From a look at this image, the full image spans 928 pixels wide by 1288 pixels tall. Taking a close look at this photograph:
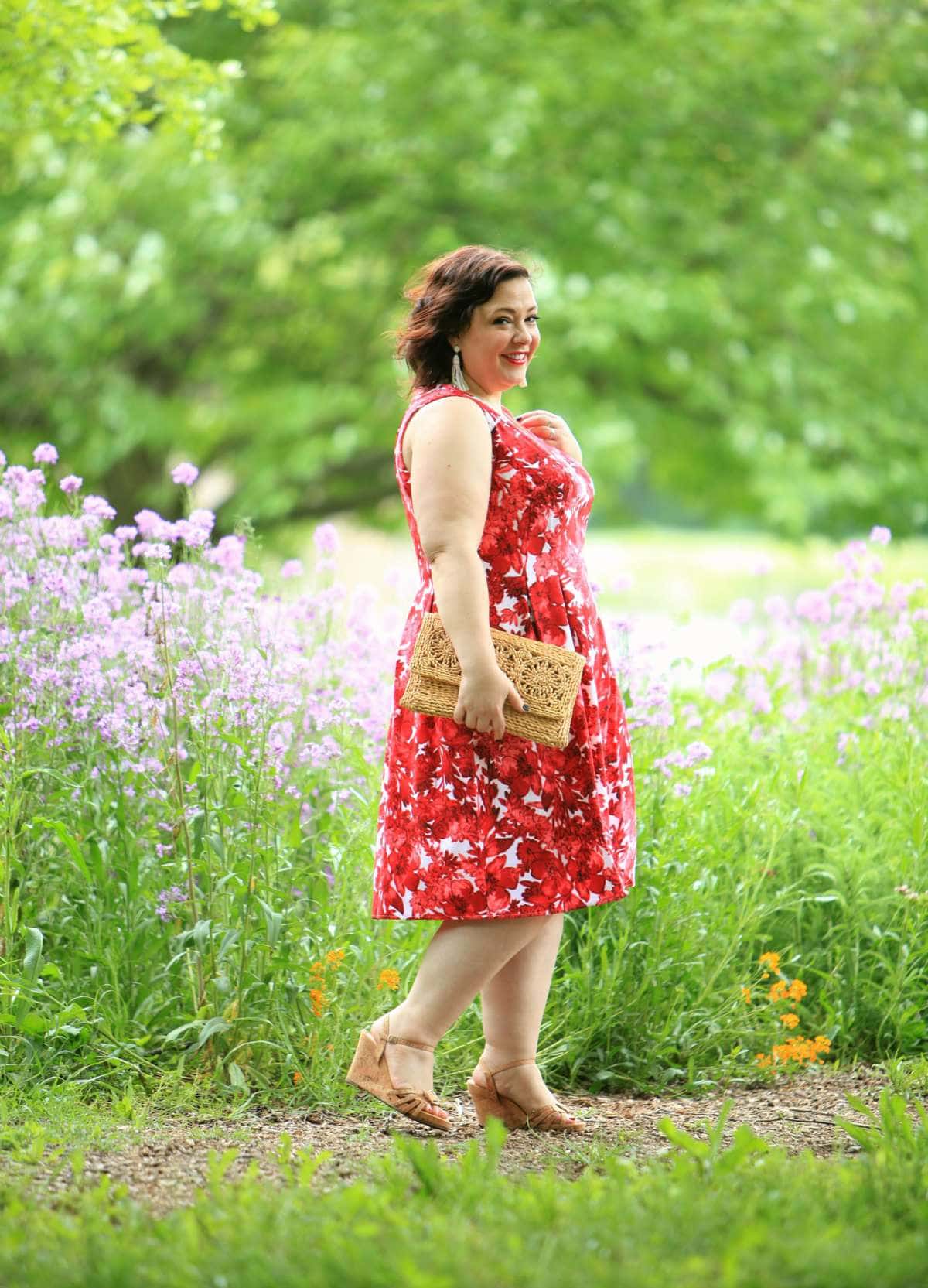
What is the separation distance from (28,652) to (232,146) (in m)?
7.99

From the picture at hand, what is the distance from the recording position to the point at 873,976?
13.6 ft

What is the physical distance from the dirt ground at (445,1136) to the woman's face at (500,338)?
1.64 metres

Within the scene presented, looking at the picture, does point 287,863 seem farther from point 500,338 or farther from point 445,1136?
point 500,338

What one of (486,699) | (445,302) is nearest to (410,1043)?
(486,699)

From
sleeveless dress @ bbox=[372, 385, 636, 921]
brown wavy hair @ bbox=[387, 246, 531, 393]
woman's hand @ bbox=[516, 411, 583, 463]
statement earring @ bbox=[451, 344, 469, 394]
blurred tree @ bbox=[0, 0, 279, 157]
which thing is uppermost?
blurred tree @ bbox=[0, 0, 279, 157]

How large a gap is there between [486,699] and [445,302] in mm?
908

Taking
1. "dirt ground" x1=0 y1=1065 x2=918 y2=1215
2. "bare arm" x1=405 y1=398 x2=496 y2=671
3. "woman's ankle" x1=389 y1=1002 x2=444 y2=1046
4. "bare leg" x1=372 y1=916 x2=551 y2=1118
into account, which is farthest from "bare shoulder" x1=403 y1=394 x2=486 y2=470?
"dirt ground" x1=0 y1=1065 x2=918 y2=1215

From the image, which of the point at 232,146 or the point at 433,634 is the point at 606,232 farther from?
the point at 433,634

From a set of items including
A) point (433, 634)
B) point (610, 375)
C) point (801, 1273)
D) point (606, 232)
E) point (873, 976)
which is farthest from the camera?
point (610, 375)

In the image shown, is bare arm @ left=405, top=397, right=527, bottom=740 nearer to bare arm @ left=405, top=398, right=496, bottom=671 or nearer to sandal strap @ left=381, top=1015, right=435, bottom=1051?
bare arm @ left=405, top=398, right=496, bottom=671

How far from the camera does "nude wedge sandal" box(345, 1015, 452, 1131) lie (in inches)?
125

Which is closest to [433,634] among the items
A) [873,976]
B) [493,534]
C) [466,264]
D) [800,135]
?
[493,534]

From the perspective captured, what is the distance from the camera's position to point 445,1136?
3250mm

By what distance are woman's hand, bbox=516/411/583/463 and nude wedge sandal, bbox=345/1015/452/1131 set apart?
1.34 metres
